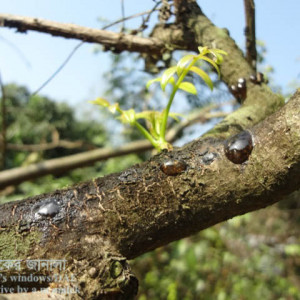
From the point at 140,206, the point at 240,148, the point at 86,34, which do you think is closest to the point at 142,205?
the point at 140,206

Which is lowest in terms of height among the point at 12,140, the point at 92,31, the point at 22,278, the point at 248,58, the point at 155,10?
the point at 22,278

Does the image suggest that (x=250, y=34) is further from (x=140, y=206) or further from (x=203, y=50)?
(x=140, y=206)

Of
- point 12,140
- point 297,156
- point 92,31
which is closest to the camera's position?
point 297,156

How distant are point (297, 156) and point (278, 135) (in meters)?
0.05

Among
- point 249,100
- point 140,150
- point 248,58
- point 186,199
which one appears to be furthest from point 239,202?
point 140,150

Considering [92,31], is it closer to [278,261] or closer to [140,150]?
[140,150]

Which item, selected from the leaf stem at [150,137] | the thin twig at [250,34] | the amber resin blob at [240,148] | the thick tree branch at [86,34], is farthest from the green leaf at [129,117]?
the thin twig at [250,34]

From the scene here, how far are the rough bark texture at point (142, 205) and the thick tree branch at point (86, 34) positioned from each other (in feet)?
2.71

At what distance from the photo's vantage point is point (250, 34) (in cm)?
149

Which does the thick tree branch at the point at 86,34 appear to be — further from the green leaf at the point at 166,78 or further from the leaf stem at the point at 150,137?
the green leaf at the point at 166,78

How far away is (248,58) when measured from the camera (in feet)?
5.03

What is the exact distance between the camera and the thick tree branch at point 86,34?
139 centimetres

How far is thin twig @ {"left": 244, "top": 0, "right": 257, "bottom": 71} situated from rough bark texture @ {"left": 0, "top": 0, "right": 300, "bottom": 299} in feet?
2.71

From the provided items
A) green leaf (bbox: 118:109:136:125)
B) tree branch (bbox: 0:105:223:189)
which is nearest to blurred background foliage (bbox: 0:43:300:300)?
tree branch (bbox: 0:105:223:189)
